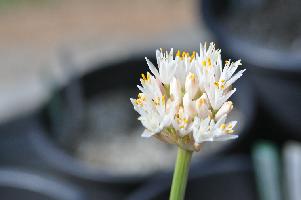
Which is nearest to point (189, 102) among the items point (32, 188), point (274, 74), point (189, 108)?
point (189, 108)

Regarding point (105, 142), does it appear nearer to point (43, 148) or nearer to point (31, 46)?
point (43, 148)

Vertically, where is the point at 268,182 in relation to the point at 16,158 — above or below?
below

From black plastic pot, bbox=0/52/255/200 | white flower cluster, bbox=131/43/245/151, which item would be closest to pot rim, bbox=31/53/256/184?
black plastic pot, bbox=0/52/255/200

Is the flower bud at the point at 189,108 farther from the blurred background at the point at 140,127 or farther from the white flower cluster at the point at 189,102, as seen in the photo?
the blurred background at the point at 140,127

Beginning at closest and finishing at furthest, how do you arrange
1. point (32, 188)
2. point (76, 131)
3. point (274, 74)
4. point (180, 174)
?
point (180, 174) → point (32, 188) → point (274, 74) → point (76, 131)

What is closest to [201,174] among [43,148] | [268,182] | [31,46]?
[268,182]

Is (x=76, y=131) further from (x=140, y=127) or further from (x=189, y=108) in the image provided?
(x=189, y=108)
